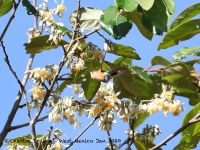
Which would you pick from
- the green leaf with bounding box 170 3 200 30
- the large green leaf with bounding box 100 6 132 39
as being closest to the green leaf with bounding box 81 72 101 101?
the large green leaf with bounding box 100 6 132 39

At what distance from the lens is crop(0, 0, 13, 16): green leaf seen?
1944 millimetres

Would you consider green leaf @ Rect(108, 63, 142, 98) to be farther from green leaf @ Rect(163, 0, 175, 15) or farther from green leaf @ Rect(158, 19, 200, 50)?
green leaf @ Rect(163, 0, 175, 15)

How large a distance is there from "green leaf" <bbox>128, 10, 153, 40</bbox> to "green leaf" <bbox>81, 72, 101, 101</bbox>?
8.9 inches

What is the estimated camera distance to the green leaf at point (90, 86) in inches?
70.9

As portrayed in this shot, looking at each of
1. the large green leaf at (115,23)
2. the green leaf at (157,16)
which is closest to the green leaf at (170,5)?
the green leaf at (157,16)

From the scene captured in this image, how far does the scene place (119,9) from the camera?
1.57 m

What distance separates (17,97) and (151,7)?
1.84 ft

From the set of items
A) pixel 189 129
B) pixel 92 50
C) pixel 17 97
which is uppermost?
pixel 92 50

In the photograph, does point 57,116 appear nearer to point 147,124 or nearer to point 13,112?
point 13,112

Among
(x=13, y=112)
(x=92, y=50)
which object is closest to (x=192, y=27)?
(x=92, y=50)

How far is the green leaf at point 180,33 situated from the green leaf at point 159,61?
54 mm

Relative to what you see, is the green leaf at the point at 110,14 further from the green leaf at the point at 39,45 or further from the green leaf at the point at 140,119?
the green leaf at the point at 140,119

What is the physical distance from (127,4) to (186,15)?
17.0 inches

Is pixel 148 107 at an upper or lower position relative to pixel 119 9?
lower
